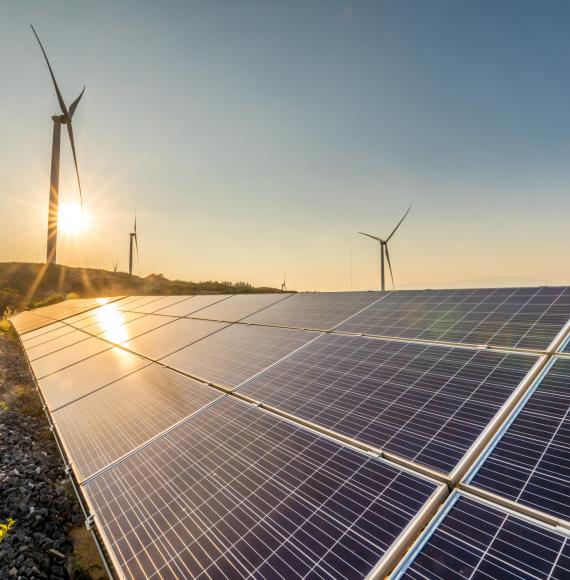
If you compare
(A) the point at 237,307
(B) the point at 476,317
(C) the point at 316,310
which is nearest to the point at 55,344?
(A) the point at 237,307

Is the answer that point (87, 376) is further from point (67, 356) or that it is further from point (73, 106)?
point (73, 106)

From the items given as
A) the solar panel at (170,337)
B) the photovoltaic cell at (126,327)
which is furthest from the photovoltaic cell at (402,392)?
the photovoltaic cell at (126,327)

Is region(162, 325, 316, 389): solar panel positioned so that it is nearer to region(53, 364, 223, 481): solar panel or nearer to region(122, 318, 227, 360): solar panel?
region(53, 364, 223, 481): solar panel

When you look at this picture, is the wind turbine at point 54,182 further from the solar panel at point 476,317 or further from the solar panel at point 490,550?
the solar panel at point 490,550

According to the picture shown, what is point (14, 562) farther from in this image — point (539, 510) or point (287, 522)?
point (539, 510)

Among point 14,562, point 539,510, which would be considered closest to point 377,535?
point 539,510

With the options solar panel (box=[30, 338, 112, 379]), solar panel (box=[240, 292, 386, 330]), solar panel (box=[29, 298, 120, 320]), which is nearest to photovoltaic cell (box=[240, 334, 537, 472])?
solar panel (box=[240, 292, 386, 330])
